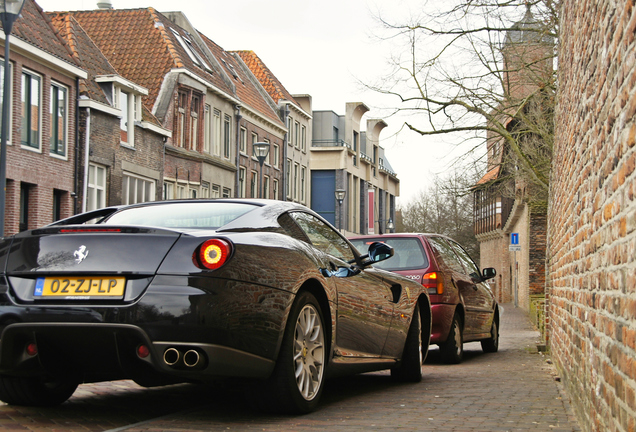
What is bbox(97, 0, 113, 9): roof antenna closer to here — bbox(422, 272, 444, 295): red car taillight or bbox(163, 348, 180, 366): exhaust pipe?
bbox(422, 272, 444, 295): red car taillight

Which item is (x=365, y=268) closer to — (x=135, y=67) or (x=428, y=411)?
(x=428, y=411)

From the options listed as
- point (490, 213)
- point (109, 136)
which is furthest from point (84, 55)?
point (490, 213)

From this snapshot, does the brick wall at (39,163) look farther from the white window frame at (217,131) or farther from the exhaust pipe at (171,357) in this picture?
the exhaust pipe at (171,357)

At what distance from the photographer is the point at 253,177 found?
45.9m

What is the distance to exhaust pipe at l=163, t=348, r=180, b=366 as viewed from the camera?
5.00 m

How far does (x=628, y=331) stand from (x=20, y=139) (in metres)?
22.8

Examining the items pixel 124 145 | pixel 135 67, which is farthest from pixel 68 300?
pixel 135 67

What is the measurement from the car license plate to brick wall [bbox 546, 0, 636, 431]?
2.68 metres

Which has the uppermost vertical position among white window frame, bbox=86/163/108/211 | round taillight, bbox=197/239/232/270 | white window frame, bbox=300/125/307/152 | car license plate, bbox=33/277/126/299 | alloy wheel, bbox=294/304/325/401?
white window frame, bbox=300/125/307/152

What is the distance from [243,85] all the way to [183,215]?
42.3 meters

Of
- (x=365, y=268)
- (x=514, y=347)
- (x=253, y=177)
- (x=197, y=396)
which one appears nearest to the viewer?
(x=197, y=396)

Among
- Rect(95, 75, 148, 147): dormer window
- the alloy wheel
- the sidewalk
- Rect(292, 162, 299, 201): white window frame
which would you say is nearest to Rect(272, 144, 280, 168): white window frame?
Rect(292, 162, 299, 201): white window frame

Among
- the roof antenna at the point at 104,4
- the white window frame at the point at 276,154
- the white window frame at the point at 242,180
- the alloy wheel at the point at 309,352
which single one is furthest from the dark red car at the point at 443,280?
the white window frame at the point at 276,154

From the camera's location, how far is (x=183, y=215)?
20.3 feet
